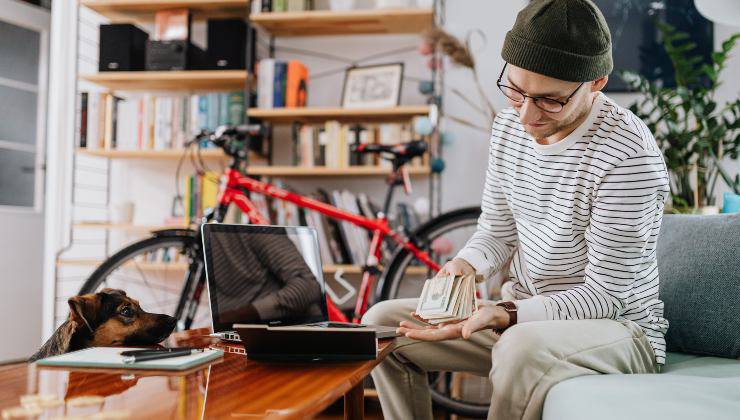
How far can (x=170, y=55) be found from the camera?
309cm

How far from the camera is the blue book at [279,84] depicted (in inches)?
117

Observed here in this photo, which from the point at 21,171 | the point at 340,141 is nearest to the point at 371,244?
the point at 340,141

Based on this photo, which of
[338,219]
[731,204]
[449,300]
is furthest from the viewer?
[338,219]

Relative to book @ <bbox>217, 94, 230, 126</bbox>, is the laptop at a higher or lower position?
lower

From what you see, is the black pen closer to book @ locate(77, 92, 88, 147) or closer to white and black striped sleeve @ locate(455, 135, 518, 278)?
white and black striped sleeve @ locate(455, 135, 518, 278)

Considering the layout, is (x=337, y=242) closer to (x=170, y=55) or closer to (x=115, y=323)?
(x=170, y=55)

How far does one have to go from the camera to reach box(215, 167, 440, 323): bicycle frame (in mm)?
2447

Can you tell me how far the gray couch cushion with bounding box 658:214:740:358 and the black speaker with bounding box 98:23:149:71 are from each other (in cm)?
264

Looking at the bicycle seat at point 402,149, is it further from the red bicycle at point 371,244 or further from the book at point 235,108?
the book at point 235,108

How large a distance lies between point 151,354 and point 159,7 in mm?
2598

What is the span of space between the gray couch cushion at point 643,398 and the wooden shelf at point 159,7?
2.52 metres

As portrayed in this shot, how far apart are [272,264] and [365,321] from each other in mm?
253

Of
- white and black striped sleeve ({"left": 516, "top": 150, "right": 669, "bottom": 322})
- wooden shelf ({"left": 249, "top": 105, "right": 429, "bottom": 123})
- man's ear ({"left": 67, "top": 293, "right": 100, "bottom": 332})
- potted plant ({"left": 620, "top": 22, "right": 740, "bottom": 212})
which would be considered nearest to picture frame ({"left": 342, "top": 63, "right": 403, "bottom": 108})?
wooden shelf ({"left": 249, "top": 105, "right": 429, "bottom": 123})

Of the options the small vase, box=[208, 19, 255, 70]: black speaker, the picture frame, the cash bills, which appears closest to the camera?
the cash bills
